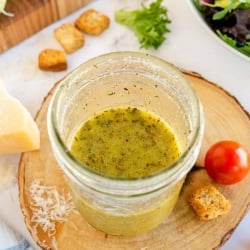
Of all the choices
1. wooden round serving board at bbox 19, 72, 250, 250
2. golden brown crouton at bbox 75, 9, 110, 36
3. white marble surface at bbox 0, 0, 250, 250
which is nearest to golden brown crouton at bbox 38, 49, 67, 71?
white marble surface at bbox 0, 0, 250, 250

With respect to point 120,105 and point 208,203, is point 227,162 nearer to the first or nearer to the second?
point 208,203

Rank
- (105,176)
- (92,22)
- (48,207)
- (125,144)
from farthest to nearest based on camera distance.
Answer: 1. (92,22)
2. (48,207)
3. (125,144)
4. (105,176)

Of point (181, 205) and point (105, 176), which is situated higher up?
point (105, 176)

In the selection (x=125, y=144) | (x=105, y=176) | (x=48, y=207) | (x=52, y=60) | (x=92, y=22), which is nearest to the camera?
(x=105, y=176)

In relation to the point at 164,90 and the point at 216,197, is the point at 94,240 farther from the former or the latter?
the point at 164,90

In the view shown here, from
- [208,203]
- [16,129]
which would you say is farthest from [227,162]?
[16,129]

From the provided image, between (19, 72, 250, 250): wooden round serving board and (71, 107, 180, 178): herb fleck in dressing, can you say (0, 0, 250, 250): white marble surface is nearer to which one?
(19, 72, 250, 250): wooden round serving board
